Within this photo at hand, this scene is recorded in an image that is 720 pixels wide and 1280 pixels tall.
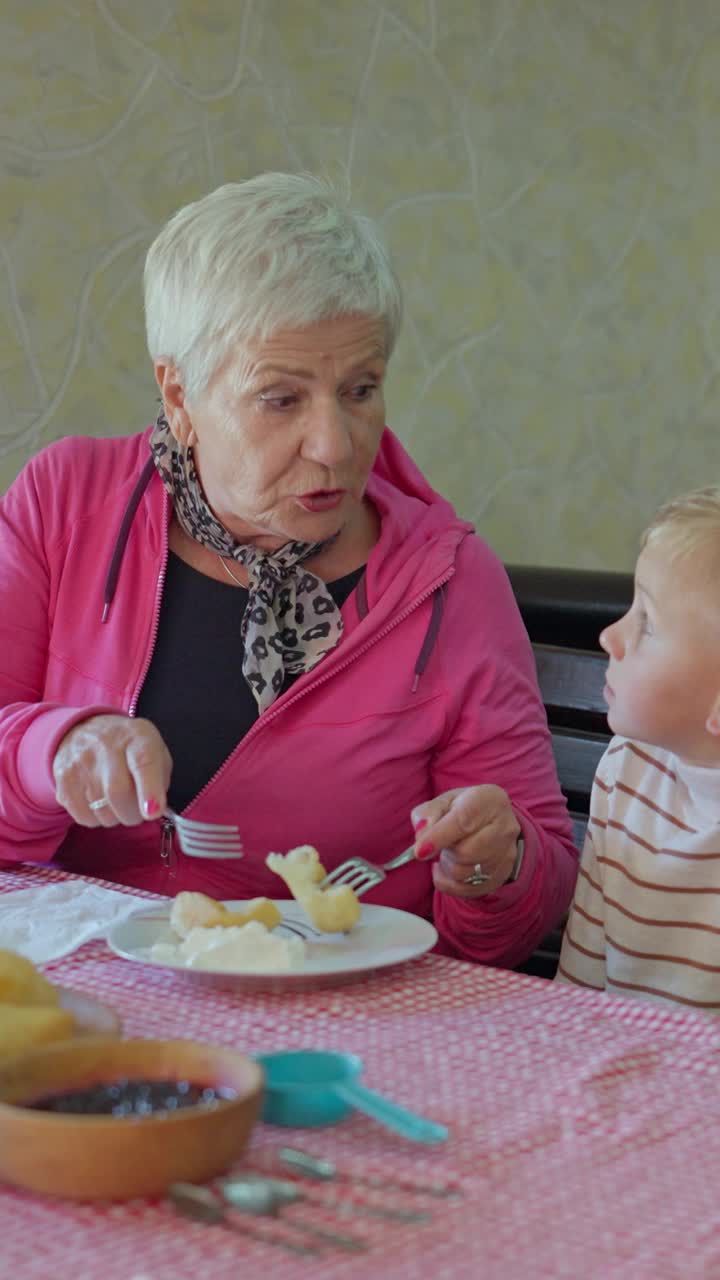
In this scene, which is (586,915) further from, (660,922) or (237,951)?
(237,951)

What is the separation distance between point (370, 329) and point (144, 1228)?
1147 millimetres

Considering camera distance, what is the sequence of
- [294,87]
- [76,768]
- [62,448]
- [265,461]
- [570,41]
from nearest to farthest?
[76,768], [265,461], [62,448], [294,87], [570,41]

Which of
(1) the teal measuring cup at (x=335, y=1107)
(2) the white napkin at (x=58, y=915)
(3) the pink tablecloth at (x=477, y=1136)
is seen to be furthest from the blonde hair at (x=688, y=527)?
(1) the teal measuring cup at (x=335, y=1107)

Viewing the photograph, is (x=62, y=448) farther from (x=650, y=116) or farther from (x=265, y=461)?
(x=650, y=116)

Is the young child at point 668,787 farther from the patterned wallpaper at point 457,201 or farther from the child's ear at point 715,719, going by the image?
the patterned wallpaper at point 457,201

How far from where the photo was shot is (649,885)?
5.04 ft

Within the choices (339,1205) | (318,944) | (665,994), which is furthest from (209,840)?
(339,1205)

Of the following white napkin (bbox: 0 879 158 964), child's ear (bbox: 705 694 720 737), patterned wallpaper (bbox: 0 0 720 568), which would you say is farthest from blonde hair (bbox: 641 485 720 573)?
patterned wallpaper (bbox: 0 0 720 568)

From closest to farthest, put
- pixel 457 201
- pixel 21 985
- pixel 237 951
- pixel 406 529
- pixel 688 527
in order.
Answer: 1. pixel 21 985
2. pixel 237 951
3. pixel 688 527
4. pixel 406 529
5. pixel 457 201

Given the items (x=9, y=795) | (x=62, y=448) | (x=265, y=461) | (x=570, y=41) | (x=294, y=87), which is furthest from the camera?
(x=570, y=41)

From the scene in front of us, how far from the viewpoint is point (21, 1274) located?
2.34ft

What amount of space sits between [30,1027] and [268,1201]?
19 centimetres

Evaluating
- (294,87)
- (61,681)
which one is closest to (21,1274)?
(61,681)

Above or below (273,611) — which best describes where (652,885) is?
below
